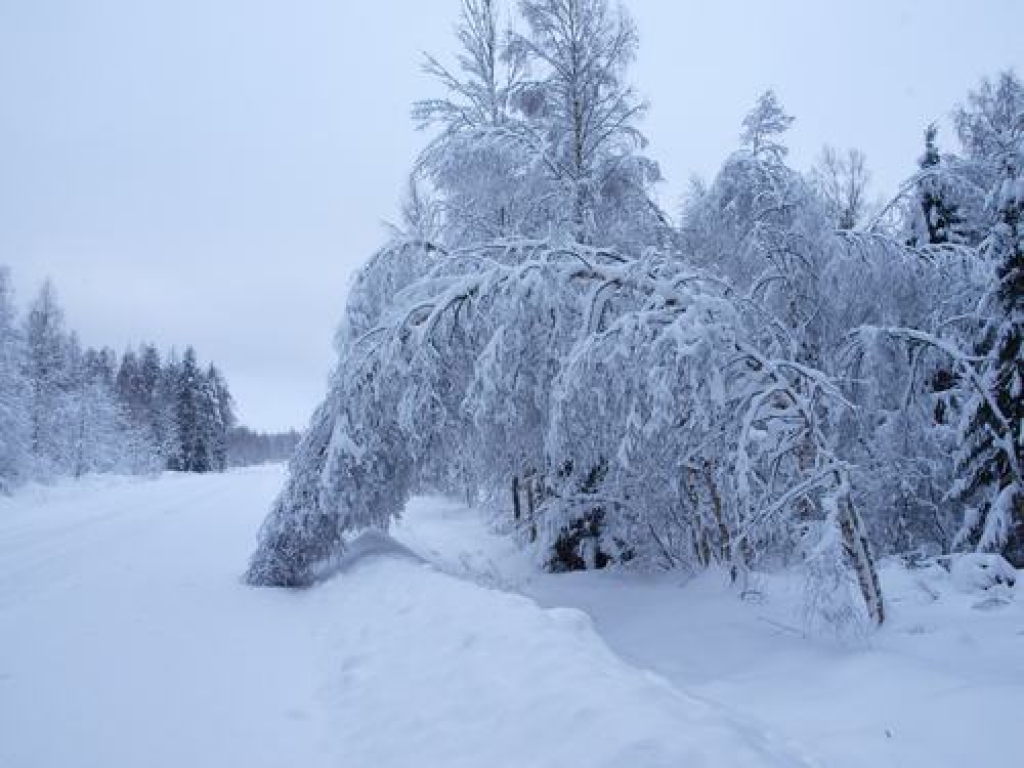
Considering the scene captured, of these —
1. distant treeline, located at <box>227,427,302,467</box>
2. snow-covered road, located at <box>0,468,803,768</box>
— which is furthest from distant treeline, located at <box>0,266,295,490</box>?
snow-covered road, located at <box>0,468,803,768</box>

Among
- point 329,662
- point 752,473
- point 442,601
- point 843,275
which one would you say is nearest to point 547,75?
point 843,275

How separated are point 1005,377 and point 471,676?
8.95 m

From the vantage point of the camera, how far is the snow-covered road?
3.06 metres

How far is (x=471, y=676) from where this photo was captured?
13.0 ft

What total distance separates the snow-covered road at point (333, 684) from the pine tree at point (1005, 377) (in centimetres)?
742

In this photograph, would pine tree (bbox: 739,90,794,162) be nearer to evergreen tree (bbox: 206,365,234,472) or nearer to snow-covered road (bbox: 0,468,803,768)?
snow-covered road (bbox: 0,468,803,768)

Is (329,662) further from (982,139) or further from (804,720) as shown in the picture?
(982,139)

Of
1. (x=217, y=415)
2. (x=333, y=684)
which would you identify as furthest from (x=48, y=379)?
(x=333, y=684)

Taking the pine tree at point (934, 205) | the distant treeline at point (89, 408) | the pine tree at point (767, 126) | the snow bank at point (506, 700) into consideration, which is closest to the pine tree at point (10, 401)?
the distant treeline at point (89, 408)

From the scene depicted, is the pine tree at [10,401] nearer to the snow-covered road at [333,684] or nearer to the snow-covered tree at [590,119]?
the snow-covered road at [333,684]

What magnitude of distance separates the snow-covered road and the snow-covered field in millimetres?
18

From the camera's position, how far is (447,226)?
37.3 feet

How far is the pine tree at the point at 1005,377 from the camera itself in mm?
8578

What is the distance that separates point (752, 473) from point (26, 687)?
5.76m
